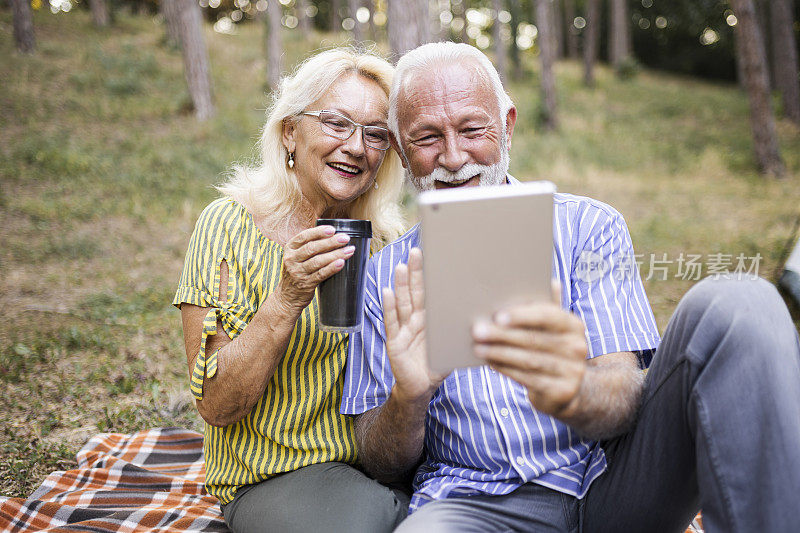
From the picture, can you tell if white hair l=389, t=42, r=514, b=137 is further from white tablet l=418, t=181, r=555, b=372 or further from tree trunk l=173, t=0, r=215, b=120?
tree trunk l=173, t=0, r=215, b=120

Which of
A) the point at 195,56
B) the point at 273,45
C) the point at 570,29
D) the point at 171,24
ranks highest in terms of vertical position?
the point at 570,29

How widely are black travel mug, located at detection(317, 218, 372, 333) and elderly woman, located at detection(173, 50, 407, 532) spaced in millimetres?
90

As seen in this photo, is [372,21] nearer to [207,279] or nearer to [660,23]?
[660,23]

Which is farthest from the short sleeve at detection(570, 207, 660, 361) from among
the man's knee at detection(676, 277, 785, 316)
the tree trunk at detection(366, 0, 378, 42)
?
the tree trunk at detection(366, 0, 378, 42)

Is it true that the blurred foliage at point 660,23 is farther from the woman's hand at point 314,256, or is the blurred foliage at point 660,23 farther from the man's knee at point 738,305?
the man's knee at point 738,305

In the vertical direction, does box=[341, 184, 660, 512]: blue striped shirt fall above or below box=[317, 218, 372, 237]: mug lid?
below

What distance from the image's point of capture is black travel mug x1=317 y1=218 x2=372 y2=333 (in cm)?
178

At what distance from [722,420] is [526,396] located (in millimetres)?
674

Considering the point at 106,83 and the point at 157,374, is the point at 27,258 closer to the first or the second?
the point at 157,374

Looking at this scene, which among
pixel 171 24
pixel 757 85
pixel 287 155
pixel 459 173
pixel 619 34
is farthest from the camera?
pixel 619 34

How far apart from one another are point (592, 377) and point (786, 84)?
18.0 metres

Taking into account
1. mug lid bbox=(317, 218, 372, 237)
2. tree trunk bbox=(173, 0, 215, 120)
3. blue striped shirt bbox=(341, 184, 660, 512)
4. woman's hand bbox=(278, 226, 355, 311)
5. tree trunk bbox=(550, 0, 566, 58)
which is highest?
tree trunk bbox=(550, 0, 566, 58)

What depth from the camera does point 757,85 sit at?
10742 mm

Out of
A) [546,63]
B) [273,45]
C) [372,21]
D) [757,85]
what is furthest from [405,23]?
[372,21]
